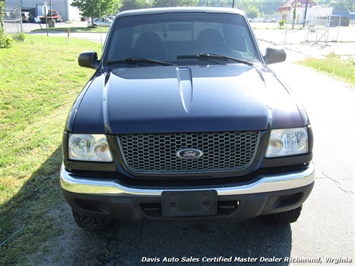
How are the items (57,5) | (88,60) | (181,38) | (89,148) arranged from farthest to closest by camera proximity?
(57,5), (88,60), (181,38), (89,148)

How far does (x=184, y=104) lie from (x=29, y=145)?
10.7 ft

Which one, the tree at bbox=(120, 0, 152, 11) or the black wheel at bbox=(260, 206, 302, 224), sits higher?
the tree at bbox=(120, 0, 152, 11)

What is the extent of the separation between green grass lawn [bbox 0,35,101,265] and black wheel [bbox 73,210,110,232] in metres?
0.33

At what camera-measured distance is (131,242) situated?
291 centimetres

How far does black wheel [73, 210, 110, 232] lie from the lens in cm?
284

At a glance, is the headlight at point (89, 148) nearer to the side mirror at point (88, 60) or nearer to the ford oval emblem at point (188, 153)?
the ford oval emblem at point (188, 153)

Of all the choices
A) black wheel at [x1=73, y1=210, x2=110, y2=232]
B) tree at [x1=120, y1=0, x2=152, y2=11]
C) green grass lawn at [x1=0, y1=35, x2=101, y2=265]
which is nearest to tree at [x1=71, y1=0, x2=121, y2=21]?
tree at [x1=120, y1=0, x2=152, y2=11]

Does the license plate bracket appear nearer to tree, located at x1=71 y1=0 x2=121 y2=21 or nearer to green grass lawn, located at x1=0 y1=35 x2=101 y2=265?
green grass lawn, located at x1=0 y1=35 x2=101 y2=265

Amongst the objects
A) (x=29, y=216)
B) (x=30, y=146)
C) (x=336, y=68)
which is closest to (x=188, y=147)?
(x=29, y=216)

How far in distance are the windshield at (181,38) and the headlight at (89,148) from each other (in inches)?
57.5

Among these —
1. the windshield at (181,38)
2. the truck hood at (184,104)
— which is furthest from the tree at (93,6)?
the truck hood at (184,104)

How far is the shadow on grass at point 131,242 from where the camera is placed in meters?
2.71

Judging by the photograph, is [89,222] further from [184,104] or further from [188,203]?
[184,104]

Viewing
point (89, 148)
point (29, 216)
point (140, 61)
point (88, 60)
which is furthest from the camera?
point (88, 60)
